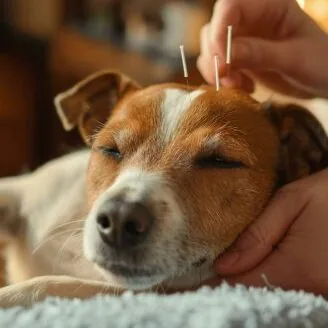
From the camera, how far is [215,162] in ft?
3.80

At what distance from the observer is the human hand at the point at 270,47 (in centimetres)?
143

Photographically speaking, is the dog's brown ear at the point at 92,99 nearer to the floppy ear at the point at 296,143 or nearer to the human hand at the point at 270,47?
the human hand at the point at 270,47

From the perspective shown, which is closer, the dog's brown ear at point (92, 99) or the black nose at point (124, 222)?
the black nose at point (124, 222)

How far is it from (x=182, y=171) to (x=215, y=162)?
0.08m

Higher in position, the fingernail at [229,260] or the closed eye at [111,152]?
the closed eye at [111,152]

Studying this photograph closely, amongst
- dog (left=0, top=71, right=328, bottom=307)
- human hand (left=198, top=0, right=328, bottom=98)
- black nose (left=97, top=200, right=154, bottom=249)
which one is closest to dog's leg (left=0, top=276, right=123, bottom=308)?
dog (left=0, top=71, right=328, bottom=307)

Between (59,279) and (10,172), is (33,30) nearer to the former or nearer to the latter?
(10,172)

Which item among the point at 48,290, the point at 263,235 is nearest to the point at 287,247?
the point at 263,235

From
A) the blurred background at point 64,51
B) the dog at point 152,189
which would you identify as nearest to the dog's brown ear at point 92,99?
the dog at point 152,189

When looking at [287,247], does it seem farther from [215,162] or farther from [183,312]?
[183,312]

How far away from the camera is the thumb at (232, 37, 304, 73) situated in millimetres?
1437

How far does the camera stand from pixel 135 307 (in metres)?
0.79

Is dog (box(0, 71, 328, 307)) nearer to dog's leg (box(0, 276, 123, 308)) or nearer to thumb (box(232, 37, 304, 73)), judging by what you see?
dog's leg (box(0, 276, 123, 308))

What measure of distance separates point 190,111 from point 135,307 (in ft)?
1.74
